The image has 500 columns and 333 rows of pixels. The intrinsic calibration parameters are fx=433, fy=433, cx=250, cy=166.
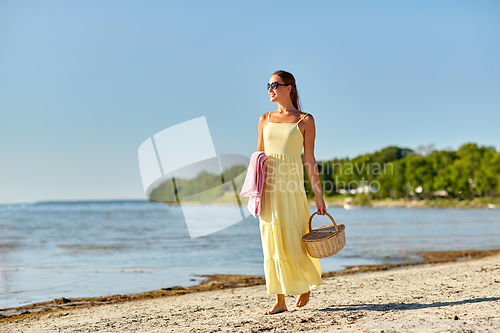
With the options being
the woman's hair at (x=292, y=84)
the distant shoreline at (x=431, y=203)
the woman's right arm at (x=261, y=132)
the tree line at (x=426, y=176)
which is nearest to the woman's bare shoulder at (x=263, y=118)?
the woman's right arm at (x=261, y=132)

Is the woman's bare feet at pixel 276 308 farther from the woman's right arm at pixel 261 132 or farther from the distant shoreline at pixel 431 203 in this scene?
the distant shoreline at pixel 431 203

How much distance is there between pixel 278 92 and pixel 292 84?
0.62ft

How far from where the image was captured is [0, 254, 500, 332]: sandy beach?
361 centimetres

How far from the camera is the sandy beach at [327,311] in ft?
11.8

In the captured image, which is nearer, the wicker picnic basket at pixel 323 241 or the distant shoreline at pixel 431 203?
the wicker picnic basket at pixel 323 241

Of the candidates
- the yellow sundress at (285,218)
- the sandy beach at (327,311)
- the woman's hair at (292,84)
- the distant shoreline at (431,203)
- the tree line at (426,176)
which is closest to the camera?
the sandy beach at (327,311)

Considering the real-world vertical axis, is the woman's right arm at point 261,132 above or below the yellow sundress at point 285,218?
above

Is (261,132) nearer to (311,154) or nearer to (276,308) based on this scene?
(311,154)

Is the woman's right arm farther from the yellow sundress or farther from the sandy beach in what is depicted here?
the sandy beach

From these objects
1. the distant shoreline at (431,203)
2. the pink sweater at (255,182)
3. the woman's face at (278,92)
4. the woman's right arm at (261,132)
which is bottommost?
the distant shoreline at (431,203)

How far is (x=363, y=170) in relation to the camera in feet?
302

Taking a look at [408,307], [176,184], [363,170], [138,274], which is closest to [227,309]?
[408,307]

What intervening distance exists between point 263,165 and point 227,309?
6.27ft

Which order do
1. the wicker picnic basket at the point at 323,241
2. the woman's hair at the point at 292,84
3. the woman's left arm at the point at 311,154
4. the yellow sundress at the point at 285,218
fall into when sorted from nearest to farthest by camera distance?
the wicker picnic basket at the point at 323,241, the yellow sundress at the point at 285,218, the woman's left arm at the point at 311,154, the woman's hair at the point at 292,84
